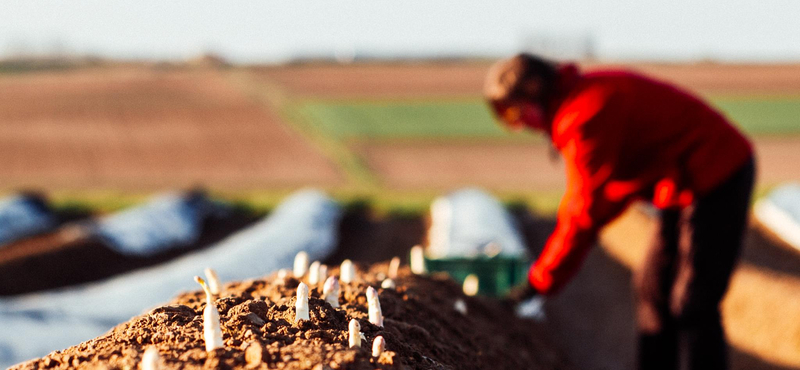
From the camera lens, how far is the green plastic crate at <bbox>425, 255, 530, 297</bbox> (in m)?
3.65

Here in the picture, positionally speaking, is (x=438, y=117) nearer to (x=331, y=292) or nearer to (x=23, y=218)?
(x=23, y=218)

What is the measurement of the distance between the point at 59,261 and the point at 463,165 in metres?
10.0

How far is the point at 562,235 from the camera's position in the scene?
264cm

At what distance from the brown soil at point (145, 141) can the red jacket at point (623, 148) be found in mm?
10681

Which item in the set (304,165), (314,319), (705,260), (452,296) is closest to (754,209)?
(705,260)

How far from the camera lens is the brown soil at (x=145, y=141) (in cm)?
1324

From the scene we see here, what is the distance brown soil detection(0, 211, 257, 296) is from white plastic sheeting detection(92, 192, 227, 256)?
0.39ft

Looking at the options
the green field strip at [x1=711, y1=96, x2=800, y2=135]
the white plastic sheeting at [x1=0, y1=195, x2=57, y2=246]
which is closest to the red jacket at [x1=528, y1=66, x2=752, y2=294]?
the white plastic sheeting at [x1=0, y1=195, x2=57, y2=246]

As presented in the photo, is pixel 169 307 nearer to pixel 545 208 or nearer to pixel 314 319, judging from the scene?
pixel 314 319

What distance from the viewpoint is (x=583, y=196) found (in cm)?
250

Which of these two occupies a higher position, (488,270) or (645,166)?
(645,166)

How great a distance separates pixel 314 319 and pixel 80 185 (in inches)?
501

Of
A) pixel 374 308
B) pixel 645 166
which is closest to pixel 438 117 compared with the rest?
pixel 645 166

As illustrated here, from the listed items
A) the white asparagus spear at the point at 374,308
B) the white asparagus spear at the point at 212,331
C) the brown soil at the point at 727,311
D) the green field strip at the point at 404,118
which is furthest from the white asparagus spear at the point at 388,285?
the green field strip at the point at 404,118
